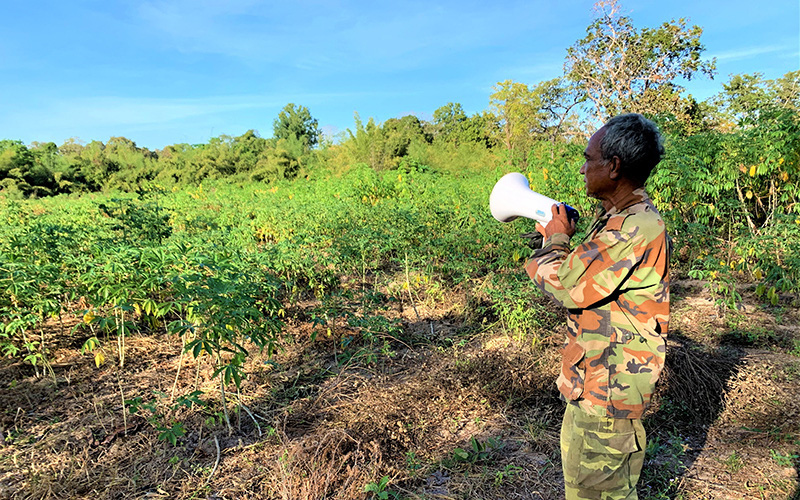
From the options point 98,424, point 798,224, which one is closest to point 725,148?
point 798,224

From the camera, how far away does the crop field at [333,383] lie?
217 centimetres

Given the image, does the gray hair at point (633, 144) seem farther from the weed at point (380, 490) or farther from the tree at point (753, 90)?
the tree at point (753, 90)

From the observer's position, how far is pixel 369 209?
6.06 metres

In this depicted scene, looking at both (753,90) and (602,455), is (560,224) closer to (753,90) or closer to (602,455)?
(602,455)

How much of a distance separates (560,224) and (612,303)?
0.28m

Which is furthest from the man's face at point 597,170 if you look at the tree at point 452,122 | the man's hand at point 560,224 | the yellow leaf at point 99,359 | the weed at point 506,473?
the tree at point 452,122

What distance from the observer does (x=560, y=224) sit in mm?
1351

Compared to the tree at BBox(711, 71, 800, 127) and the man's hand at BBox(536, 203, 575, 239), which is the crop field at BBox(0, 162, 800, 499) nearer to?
the man's hand at BBox(536, 203, 575, 239)

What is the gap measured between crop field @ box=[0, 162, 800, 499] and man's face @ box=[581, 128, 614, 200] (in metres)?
1.56

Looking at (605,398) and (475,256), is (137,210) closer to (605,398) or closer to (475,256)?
(475,256)

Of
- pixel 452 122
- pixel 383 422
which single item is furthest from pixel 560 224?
pixel 452 122

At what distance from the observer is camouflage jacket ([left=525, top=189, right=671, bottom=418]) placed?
1196 millimetres

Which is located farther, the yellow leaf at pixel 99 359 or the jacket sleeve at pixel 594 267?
the yellow leaf at pixel 99 359

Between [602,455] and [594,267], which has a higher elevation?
[594,267]
